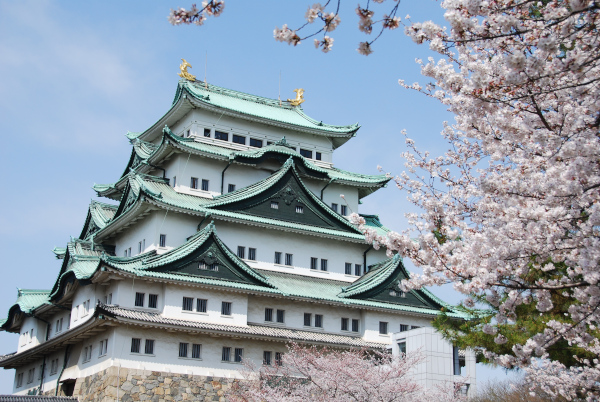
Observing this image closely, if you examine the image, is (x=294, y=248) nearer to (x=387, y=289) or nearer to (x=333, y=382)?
(x=387, y=289)

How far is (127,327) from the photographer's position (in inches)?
1233

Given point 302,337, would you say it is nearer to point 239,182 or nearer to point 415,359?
point 415,359

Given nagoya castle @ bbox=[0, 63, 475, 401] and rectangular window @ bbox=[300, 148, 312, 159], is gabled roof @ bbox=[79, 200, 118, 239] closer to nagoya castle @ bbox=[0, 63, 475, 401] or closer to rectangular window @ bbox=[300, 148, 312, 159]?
nagoya castle @ bbox=[0, 63, 475, 401]

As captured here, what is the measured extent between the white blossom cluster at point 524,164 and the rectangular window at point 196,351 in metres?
20.6

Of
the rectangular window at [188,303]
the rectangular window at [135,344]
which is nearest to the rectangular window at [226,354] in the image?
the rectangular window at [188,303]

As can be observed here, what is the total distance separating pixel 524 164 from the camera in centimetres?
1173

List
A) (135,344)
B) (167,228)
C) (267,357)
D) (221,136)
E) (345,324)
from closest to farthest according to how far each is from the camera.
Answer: (135,344) < (267,357) < (167,228) < (345,324) < (221,136)

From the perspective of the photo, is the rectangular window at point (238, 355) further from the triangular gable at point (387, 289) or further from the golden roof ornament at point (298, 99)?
the golden roof ornament at point (298, 99)

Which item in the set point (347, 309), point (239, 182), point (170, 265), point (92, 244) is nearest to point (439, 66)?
point (170, 265)

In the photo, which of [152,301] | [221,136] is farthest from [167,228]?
[221,136]

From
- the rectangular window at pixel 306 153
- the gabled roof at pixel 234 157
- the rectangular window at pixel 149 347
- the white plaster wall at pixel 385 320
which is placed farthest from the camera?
the rectangular window at pixel 306 153

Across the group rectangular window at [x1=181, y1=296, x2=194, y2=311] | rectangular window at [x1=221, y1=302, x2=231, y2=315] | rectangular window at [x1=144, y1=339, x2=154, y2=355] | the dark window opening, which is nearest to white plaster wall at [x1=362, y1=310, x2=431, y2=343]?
rectangular window at [x1=221, y1=302, x2=231, y2=315]

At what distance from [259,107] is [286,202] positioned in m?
10.3

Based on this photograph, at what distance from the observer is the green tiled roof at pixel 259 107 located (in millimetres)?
44000
